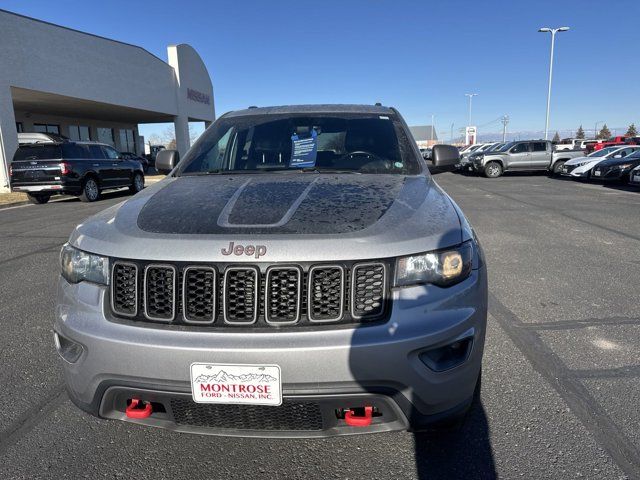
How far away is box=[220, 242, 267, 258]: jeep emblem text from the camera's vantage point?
177 cm

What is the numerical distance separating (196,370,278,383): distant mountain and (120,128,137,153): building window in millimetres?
37433

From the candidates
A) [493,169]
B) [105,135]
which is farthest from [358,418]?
[105,135]

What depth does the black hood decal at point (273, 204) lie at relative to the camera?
1.93 m

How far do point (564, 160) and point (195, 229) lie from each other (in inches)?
978

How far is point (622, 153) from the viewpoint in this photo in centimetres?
1897

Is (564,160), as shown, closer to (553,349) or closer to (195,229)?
(553,349)

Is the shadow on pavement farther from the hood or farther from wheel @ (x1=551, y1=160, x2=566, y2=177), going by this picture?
wheel @ (x1=551, y1=160, x2=566, y2=177)

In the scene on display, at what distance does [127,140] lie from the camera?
36.4 meters

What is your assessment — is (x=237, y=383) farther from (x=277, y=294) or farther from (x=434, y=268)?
(x=434, y=268)

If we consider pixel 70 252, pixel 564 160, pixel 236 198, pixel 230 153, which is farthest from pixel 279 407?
pixel 564 160

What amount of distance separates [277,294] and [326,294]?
7.6 inches

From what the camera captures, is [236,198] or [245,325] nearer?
[245,325]

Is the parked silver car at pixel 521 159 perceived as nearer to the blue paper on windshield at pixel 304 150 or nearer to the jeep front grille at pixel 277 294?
the blue paper on windshield at pixel 304 150

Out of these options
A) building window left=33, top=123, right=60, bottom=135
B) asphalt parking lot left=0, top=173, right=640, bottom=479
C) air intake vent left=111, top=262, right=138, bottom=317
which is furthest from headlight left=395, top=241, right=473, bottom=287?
building window left=33, top=123, right=60, bottom=135
